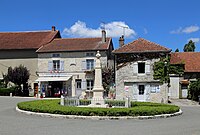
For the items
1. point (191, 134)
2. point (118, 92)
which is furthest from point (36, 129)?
point (118, 92)

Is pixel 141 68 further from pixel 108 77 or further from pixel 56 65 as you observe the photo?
pixel 56 65

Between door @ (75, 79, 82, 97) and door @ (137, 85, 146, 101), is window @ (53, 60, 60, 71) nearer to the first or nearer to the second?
door @ (75, 79, 82, 97)

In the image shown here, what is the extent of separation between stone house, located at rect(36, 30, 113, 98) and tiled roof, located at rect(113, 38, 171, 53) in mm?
3416

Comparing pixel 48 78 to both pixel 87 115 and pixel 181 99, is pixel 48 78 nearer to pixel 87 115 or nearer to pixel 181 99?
pixel 181 99

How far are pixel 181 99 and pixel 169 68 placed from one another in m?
3.99

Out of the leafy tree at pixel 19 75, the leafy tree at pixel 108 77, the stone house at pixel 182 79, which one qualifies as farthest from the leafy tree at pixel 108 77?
the leafy tree at pixel 19 75

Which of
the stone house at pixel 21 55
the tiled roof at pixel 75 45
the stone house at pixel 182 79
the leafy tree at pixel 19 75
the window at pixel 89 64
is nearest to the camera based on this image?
the stone house at pixel 182 79

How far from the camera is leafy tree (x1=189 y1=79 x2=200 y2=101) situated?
2975 cm

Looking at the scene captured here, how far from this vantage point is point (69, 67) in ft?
116

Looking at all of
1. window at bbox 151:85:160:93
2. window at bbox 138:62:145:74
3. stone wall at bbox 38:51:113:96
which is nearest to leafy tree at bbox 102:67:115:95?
stone wall at bbox 38:51:113:96

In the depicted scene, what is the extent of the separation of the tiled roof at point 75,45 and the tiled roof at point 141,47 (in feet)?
11.2

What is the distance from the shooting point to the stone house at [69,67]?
34.8m

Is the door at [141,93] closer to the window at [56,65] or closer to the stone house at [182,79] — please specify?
the stone house at [182,79]

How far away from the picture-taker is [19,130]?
10664 millimetres
